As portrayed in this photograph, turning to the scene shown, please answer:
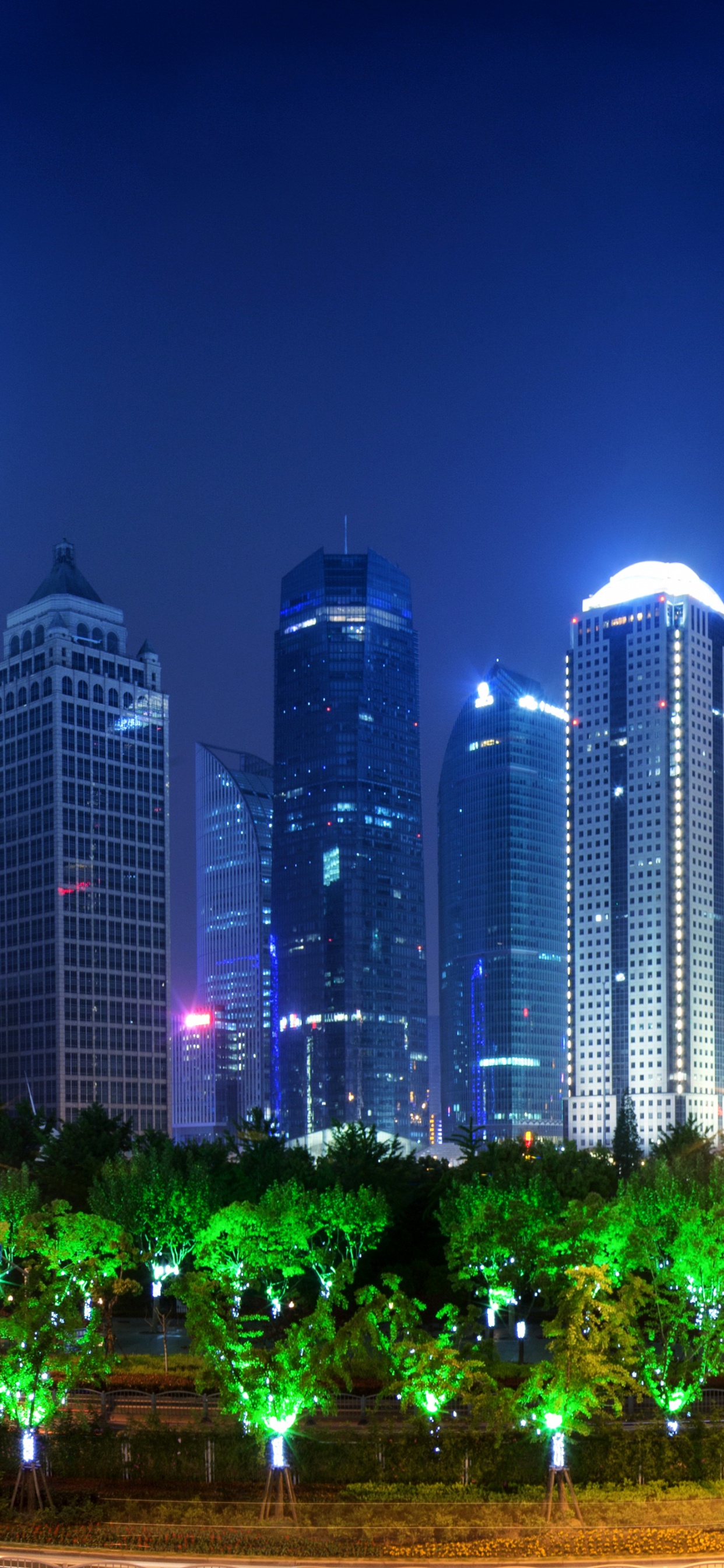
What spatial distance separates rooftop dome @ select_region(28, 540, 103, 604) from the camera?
180375mm

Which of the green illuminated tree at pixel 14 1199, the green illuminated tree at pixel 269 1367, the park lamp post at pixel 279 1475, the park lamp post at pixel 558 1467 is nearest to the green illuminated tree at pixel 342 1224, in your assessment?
the green illuminated tree at pixel 14 1199

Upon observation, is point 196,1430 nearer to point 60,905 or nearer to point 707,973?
point 60,905

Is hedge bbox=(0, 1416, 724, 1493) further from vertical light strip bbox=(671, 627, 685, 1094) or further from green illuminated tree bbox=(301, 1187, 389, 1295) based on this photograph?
vertical light strip bbox=(671, 627, 685, 1094)

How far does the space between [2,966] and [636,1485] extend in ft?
460

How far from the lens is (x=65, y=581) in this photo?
7141 inches

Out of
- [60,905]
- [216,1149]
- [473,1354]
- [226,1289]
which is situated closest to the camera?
[473,1354]

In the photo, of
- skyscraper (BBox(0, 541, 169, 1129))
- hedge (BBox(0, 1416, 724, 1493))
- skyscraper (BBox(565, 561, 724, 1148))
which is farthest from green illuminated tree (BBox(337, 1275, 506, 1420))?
skyscraper (BBox(565, 561, 724, 1148))

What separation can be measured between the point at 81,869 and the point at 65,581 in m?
34.3

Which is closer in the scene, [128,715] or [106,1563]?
[106,1563]

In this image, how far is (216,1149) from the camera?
8394cm

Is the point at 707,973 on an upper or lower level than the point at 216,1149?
upper

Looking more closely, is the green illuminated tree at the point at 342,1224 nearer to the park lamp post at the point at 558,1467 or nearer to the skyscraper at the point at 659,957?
the park lamp post at the point at 558,1467

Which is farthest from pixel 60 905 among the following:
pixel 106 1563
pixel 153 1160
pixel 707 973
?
pixel 106 1563

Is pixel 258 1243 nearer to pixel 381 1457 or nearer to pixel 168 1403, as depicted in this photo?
pixel 168 1403
